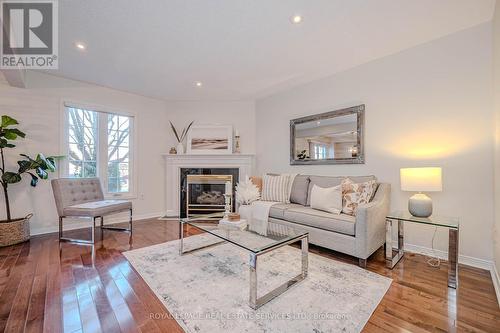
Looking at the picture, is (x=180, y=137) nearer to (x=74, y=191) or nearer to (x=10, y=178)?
(x=74, y=191)

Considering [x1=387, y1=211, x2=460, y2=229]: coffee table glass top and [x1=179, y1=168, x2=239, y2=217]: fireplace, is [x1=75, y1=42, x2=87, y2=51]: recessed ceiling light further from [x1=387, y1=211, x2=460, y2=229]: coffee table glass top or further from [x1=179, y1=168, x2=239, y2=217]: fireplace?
[x1=387, y1=211, x2=460, y2=229]: coffee table glass top

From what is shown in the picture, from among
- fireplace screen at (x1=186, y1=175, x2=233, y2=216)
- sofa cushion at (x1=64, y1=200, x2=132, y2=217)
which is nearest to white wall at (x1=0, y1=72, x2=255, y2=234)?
fireplace screen at (x1=186, y1=175, x2=233, y2=216)

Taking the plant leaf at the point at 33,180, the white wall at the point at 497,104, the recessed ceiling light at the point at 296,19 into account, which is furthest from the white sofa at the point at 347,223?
the plant leaf at the point at 33,180

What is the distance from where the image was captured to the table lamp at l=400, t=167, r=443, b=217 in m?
2.24

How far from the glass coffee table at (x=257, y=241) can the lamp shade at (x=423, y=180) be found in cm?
127

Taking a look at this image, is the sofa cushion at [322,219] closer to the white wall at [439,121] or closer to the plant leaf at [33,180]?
the white wall at [439,121]

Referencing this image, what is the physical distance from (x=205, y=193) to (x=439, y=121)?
13.3 feet

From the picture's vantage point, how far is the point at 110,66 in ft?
10.7

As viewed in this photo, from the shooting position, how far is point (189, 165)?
478 cm

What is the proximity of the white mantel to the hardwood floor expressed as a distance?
2.12 metres

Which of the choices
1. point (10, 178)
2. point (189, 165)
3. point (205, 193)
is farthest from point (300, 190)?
point (10, 178)

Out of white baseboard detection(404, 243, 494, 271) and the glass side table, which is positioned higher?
the glass side table

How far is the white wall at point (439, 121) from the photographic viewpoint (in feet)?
7.59

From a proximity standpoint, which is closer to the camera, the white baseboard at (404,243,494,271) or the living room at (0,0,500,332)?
Answer: the living room at (0,0,500,332)
